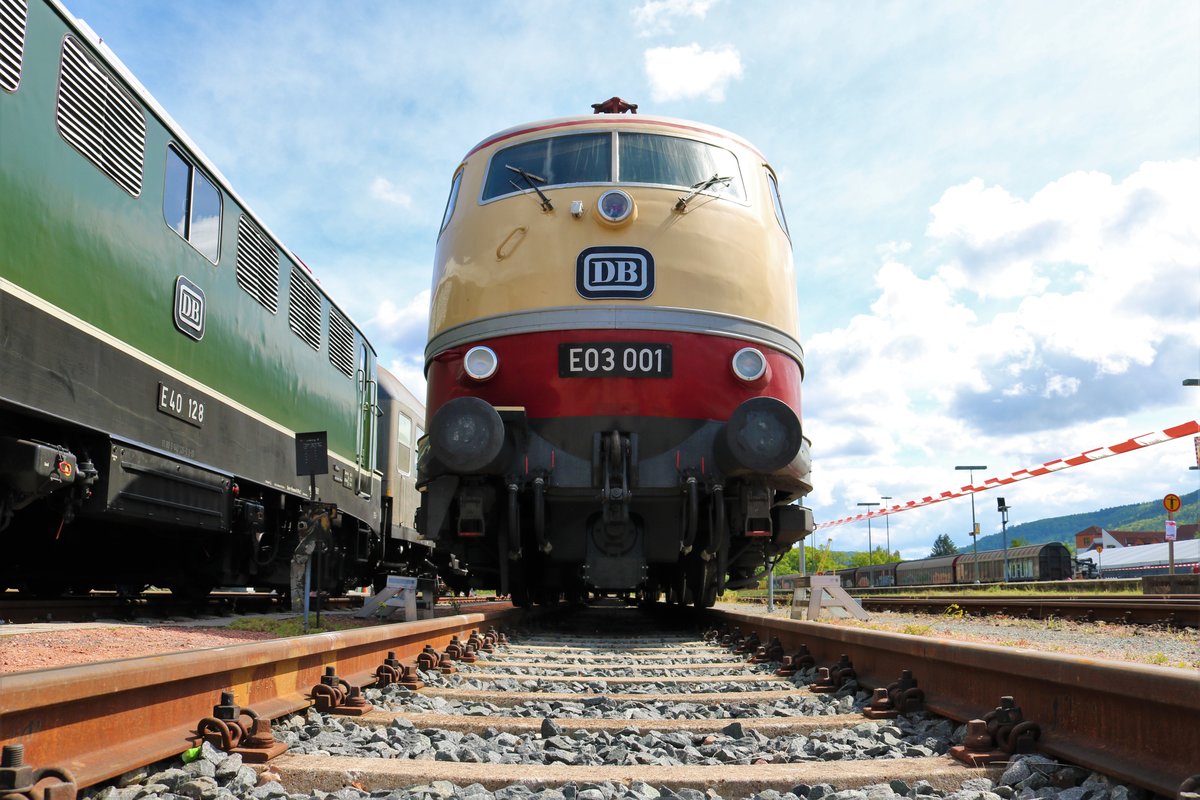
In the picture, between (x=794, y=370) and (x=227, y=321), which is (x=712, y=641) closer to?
(x=794, y=370)

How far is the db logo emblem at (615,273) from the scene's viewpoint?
249 inches

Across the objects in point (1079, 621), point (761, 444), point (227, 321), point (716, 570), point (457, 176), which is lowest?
point (1079, 621)

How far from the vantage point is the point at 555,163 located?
6.90 meters

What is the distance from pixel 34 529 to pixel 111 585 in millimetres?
2662

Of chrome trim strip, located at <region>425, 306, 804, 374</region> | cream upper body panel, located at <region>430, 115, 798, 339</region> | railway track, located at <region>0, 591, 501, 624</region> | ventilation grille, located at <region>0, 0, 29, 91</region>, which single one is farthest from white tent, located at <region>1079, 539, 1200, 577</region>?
ventilation grille, located at <region>0, 0, 29, 91</region>

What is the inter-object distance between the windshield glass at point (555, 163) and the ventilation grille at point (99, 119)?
232cm

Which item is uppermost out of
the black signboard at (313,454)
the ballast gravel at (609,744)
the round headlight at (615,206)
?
the round headlight at (615,206)

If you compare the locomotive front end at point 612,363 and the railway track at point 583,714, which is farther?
the locomotive front end at point 612,363

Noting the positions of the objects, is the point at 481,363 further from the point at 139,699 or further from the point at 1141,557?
the point at 1141,557

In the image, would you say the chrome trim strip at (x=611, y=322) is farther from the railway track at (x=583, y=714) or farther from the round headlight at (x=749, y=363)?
the railway track at (x=583, y=714)

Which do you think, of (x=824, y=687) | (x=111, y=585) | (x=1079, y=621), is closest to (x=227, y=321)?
(x=111, y=585)

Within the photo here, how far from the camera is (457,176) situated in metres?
7.59

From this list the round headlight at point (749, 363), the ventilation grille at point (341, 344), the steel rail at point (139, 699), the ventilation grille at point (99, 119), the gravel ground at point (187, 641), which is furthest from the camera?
the ventilation grille at point (341, 344)

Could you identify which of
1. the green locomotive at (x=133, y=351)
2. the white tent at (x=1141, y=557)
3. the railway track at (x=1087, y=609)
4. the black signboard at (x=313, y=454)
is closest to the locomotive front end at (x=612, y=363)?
the black signboard at (x=313, y=454)
